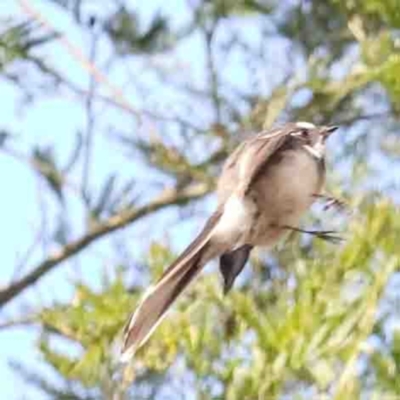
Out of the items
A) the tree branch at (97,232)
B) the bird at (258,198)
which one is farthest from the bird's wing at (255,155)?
the tree branch at (97,232)

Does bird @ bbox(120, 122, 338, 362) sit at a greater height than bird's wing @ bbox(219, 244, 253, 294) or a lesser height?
greater

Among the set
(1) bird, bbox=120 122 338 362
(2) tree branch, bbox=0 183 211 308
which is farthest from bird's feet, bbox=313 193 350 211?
(2) tree branch, bbox=0 183 211 308

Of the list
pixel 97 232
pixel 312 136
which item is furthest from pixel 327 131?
pixel 97 232

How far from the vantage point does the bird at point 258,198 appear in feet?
2.55

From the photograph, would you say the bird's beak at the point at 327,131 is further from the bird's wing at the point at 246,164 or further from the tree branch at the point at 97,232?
the tree branch at the point at 97,232

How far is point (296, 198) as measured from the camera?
797mm

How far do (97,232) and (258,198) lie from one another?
0.38 meters

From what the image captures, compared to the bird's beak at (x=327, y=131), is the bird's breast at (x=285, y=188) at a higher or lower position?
lower

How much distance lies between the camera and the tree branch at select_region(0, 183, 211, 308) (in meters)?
1.12

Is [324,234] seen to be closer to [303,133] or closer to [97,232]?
[303,133]

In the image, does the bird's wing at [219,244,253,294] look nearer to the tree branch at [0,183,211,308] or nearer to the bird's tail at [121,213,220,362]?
the bird's tail at [121,213,220,362]

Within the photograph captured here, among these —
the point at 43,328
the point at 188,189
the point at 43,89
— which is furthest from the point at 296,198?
the point at 43,89

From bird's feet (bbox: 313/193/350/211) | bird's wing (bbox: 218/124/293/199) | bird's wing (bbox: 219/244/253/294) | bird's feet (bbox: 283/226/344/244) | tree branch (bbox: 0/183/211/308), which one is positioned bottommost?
tree branch (bbox: 0/183/211/308)

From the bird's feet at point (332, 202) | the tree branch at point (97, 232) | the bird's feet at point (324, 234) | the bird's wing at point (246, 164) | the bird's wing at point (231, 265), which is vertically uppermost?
the bird's wing at point (246, 164)
